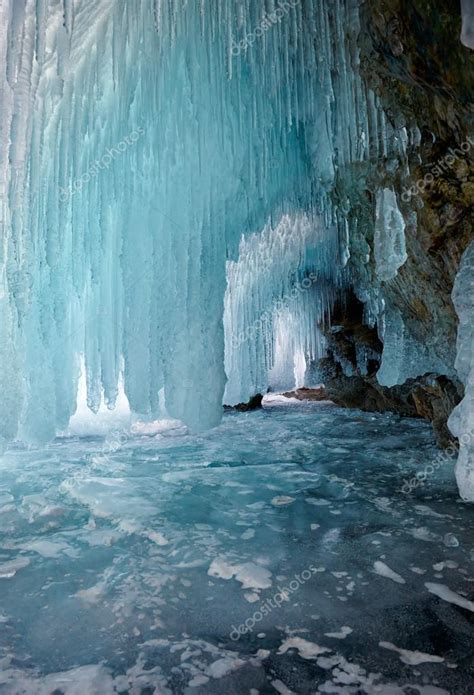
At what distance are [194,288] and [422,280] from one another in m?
3.46

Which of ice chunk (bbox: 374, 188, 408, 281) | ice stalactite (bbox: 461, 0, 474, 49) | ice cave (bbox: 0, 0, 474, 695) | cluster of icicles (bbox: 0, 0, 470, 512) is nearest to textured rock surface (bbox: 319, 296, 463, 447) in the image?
ice cave (bbox: 0, 0, 474, 695)

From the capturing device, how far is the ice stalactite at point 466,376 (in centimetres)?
404

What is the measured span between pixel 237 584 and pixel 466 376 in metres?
3.01

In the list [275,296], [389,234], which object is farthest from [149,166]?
[275,296]

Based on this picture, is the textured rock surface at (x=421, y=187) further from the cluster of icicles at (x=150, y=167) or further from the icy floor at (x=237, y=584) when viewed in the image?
the icy floor at (x=237, y=584)

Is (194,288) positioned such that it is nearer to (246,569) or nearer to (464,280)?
(464,280)

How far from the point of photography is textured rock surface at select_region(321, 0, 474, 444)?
3422 mm

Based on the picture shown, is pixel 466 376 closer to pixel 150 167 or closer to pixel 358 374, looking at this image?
pixel 150 167

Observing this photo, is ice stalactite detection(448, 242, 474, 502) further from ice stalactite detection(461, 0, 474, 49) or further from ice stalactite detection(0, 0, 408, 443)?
ice stalactite detection(461, 0, 474, 49)

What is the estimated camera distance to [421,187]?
17.2 ft

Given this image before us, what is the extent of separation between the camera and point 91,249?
7293 mm

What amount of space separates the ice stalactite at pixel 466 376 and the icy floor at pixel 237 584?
33 cm

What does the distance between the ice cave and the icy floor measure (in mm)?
18

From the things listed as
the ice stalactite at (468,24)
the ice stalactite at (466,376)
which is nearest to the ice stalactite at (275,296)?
the ice stalactite at (466,376)
